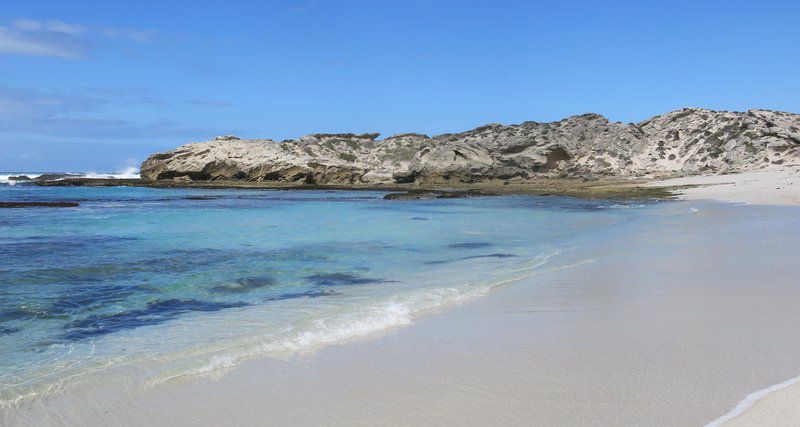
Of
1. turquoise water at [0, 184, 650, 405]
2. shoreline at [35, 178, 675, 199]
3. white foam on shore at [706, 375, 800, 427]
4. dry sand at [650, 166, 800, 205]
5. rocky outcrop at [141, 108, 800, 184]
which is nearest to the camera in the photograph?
white foam on shore at [706, 375, 800, 427]

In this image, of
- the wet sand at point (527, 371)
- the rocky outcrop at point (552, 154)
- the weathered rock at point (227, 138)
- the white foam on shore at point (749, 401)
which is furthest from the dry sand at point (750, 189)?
the weathered rock at point (227, 138)

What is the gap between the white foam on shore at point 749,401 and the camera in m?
3.03

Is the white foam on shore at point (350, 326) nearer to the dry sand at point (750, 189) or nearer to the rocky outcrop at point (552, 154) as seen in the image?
the dry sand at point (750, 189)

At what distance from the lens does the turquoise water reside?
16.1 feet

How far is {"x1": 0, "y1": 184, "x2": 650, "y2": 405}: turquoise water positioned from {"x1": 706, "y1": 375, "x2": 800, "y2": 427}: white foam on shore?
9.87ft

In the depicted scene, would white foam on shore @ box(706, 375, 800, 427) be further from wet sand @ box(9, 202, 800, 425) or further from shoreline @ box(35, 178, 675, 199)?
shoreline @ box(35, 178, 675, 199)

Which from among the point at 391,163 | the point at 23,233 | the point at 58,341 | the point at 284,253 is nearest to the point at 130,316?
the point at 58,341

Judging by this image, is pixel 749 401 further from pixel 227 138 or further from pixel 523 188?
pixel 227 138

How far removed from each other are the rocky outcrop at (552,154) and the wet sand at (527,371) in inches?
1603

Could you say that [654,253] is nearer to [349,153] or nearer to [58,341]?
[58,341]

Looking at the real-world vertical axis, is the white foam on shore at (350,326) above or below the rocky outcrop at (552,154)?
below

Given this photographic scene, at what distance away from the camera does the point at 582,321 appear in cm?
552

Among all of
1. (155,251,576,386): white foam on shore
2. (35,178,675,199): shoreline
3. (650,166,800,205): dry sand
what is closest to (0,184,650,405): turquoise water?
(155,251,576,386): white foam on shore

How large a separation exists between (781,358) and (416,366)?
2504mm
